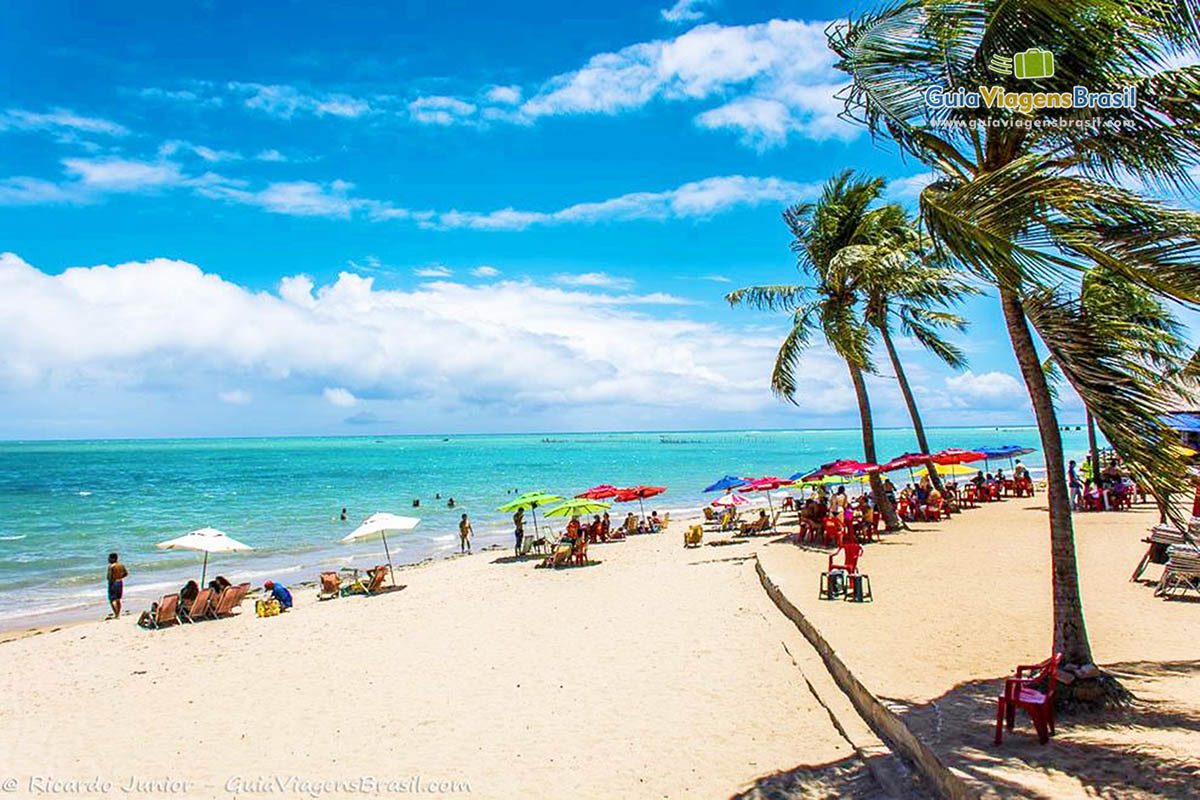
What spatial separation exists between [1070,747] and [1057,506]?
1876 millimetres

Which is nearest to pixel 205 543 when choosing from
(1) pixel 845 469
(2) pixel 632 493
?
(2) pixel 632 493

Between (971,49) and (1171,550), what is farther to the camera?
(1171,550)

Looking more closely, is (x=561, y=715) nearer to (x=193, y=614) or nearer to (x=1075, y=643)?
(x=1075, y=643)

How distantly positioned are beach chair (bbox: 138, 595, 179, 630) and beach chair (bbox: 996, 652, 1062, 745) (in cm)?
1505

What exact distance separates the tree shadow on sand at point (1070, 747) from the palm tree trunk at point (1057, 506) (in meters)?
0.57

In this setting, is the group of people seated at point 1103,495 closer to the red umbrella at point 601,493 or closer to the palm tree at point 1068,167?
the red umbrella at point 601,493

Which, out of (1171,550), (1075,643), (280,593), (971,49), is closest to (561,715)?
(1075,643)

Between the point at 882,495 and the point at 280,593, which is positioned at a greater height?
the point at 882,495

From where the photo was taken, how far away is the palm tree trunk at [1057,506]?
5879 mm

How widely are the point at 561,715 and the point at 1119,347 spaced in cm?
620

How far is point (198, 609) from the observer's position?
48.5 ft

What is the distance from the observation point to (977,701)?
635cm

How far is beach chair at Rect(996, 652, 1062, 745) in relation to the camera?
5289mm

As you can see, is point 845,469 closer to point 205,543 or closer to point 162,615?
point 205,543
